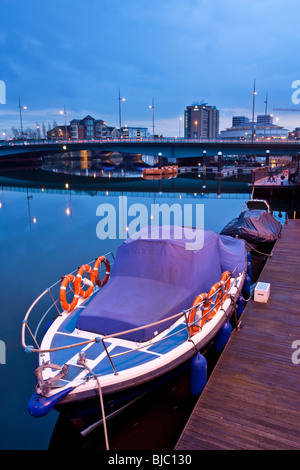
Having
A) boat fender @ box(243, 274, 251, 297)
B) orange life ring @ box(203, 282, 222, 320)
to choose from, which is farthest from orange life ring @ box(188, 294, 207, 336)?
boat fender @ box(243, 274, 251, 297)

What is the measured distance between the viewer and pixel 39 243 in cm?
2430

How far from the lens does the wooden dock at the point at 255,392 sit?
6.23 metres

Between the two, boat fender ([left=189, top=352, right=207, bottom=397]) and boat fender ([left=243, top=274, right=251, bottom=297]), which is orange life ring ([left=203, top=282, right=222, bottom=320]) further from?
boat fender ([left=243, top=274, right=251, bottom=297])

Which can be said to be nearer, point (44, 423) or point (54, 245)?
point (44, 423)

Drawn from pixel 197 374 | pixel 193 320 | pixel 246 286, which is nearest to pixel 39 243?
pixel 246 286

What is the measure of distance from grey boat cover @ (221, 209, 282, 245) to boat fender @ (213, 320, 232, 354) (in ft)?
33.7

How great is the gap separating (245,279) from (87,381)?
29.7 feet

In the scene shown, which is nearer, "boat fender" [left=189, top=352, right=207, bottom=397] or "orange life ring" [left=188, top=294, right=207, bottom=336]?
"boat fender" [left=189, top=352, right=207, bottom=397]

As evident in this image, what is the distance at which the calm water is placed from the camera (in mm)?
8500

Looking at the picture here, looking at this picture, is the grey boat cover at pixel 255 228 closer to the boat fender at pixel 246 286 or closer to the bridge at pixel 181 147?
the boat fender at pixel 246 286

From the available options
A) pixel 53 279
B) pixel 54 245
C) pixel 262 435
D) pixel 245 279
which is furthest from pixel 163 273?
pixel 54 245

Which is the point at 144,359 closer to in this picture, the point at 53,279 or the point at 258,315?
the point at 258,315

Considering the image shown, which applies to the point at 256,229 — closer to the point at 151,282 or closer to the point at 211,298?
the point at 211,298
